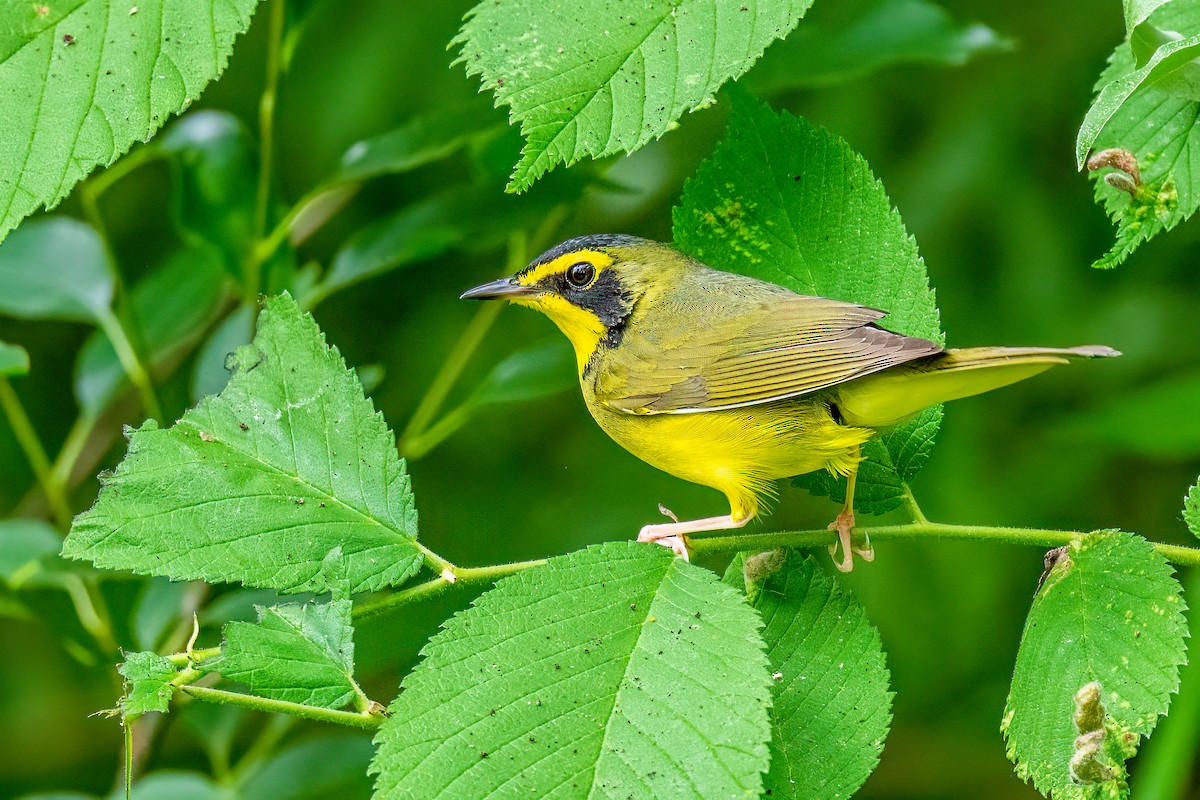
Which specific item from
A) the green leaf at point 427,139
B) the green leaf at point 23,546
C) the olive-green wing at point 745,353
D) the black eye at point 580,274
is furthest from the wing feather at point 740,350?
the green leaf at point 23,546

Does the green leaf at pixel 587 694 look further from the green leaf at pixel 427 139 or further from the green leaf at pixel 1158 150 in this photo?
the green leaf at pixel 427 139

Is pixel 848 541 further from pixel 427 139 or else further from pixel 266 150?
pixel 266 150

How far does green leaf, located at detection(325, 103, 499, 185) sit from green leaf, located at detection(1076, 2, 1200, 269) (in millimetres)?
1183

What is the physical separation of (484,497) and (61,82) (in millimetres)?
2653

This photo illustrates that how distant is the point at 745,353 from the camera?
227 cm

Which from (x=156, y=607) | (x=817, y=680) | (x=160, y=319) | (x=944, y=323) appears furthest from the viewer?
(x=944, y=323)

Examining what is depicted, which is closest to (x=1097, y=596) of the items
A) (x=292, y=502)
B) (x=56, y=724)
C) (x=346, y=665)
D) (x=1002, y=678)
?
(x=346, y=665)

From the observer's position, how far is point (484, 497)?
13.5 ft

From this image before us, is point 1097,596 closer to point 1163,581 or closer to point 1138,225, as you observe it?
point 1163,581

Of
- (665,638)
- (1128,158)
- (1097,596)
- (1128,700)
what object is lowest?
(1128,700)

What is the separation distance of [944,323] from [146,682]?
2.83 meters

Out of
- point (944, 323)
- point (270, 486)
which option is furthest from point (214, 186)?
point (944, 323)

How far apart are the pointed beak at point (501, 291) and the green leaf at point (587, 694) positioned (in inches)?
41.1

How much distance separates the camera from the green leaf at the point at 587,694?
138 cm
